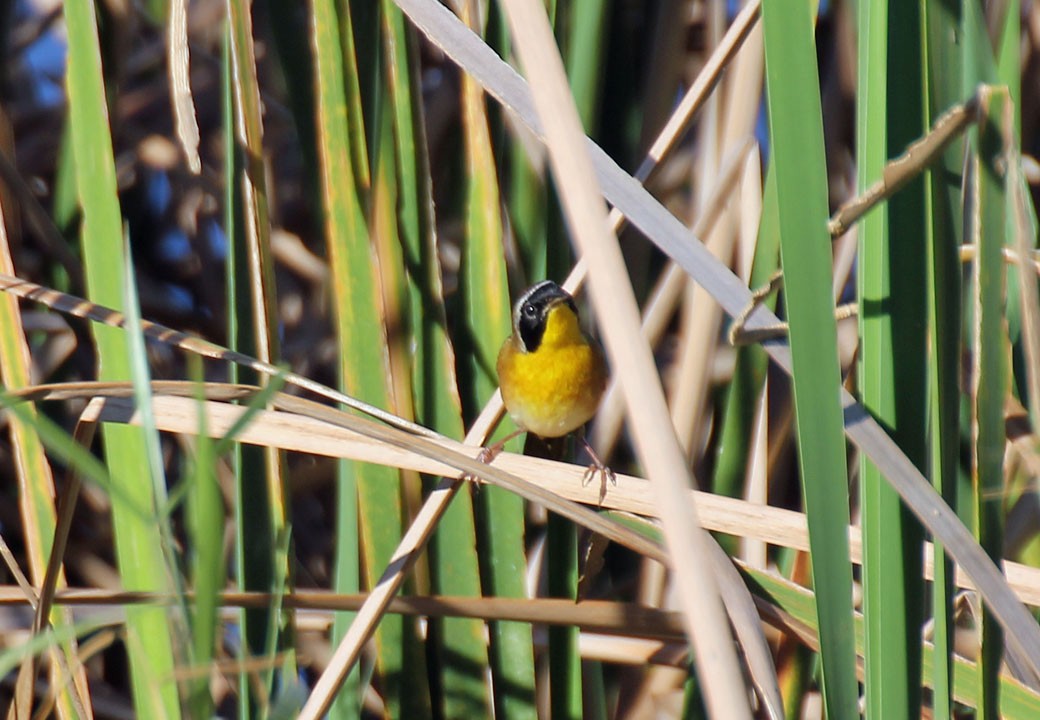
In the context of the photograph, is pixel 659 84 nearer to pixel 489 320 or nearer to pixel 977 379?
pixel 489 320

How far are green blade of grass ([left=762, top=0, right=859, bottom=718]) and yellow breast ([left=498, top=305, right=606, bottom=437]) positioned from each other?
1.02 meters

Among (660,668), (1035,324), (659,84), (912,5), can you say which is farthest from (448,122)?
(1035,324)

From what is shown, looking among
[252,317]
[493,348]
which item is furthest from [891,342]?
[252,317]

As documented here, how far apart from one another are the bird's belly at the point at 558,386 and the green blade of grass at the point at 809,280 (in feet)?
3.30

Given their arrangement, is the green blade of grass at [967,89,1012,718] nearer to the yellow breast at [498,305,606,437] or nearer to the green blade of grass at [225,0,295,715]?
the green blade of grass at [225,0,295,715]

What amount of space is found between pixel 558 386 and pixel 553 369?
6cm

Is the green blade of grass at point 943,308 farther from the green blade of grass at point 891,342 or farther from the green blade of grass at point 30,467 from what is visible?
the green blade of grass at point 30,467

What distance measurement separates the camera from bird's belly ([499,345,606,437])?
1921 millimetres

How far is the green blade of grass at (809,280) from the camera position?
0.80m

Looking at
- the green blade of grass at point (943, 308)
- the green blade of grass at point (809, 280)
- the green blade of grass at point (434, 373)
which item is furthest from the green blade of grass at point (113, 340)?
the green blade of grass at point (943, 308)

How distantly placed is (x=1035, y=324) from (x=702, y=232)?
102 centimetres

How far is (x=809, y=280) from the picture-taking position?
81cm

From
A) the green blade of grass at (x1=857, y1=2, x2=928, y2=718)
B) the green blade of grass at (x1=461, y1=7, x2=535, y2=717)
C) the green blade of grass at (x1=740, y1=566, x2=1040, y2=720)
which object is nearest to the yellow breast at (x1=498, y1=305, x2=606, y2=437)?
the green blade of grass at (x1=461, y1=7, x2=535, y2=717)

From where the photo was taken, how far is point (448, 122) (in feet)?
6.79
